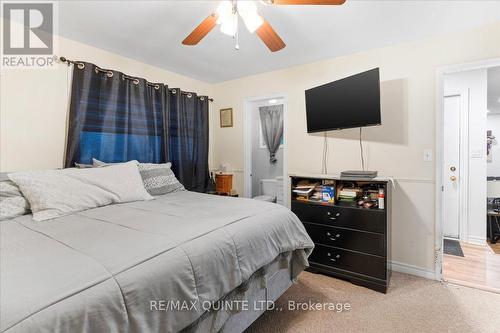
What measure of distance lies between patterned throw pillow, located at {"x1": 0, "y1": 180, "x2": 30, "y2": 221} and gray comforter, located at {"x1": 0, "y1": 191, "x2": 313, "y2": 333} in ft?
0.34

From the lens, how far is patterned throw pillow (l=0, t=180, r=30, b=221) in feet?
5.28

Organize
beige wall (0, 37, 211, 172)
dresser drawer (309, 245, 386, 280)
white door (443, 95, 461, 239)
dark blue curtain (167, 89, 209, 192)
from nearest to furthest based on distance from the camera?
1. beige wall (0, 37, 211, 172)
2. dresser drawer (309, 245, 386, 280)
3. dark blue curtain (167, 89, 209, 192)
4. white door (443, 95, 461, 239)

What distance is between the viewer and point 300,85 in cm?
321

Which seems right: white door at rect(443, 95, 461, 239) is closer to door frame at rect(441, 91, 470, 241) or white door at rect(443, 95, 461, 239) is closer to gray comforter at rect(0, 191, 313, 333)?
door frame at rect(441, 91, 470, 241)

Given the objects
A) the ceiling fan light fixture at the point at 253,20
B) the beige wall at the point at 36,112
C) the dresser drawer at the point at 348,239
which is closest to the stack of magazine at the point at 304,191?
the dresser drawer at the point at 348,239

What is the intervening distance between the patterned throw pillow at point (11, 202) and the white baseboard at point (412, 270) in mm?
3156

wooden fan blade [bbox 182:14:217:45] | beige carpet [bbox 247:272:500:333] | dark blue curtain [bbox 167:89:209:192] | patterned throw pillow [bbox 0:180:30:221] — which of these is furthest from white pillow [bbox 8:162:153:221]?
beige carpet [bbox 247:272:500:333]

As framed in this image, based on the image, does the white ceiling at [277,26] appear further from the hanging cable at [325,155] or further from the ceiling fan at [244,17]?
the hanging cable at [325,155]

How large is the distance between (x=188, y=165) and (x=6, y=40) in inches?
83.2

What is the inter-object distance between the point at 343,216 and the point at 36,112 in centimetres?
300

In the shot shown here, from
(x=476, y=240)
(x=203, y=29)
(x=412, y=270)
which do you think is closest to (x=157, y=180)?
(x=203, y=29)

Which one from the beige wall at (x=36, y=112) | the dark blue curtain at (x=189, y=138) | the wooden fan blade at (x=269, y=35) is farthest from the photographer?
the dark blue curtain at (x=189, y=138)

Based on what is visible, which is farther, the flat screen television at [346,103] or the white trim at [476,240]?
the white trim at [476,240]

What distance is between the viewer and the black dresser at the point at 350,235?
223 centimetres
